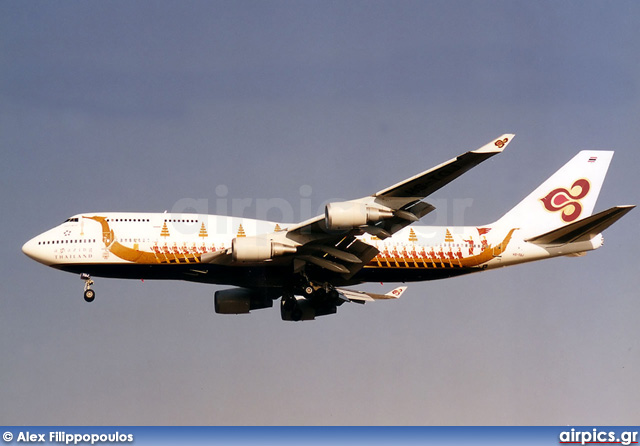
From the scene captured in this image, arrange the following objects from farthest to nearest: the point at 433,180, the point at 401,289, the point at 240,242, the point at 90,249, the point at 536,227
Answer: the point at 401,289 → the point at 536,227 → the point at 90,249 → the point at 240,242 → the point at 433,180

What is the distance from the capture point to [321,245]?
37844 millimetres

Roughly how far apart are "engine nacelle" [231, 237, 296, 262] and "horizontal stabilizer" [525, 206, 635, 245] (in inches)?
486

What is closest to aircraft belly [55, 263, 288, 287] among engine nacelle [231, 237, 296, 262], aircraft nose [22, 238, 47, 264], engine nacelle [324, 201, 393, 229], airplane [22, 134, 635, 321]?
airplane [22, 134, 635, 321]

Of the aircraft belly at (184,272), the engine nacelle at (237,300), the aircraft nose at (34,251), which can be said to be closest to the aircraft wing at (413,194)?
the aircraft belly at (184,272)

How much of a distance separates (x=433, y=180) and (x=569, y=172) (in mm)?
13997

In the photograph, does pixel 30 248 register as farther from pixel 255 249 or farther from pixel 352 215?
pixel 352 215

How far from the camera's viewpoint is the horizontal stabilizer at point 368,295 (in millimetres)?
46031

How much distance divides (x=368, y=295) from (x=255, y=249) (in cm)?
1116

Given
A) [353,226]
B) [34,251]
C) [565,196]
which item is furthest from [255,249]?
[565,196]

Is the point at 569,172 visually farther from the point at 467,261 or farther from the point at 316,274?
the point at 316,274

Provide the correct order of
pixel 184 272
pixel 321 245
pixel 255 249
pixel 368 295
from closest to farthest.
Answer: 1. pixel 255 249
2. pixel 321 245
3. pixel 184 272
4. pixel 368 295

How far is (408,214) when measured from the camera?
34844 mm

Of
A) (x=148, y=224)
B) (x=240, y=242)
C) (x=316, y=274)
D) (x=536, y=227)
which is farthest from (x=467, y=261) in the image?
(x=148, y=224)

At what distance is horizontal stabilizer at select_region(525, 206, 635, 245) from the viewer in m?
37.6
